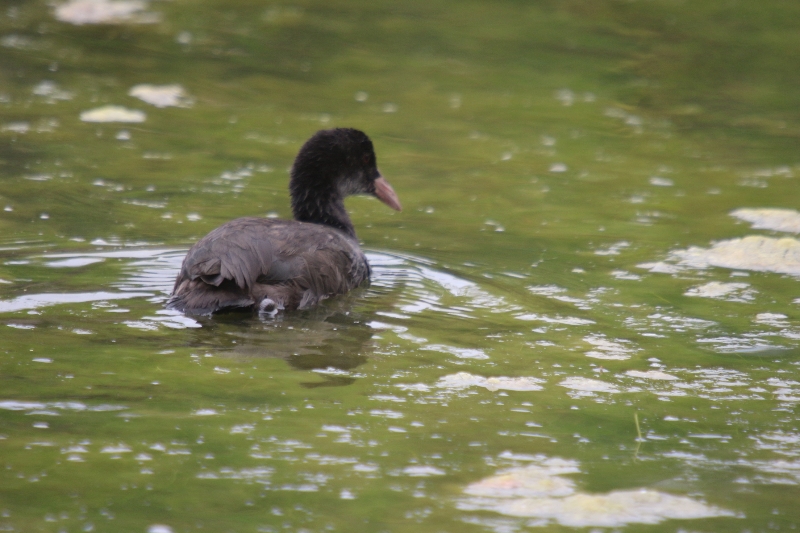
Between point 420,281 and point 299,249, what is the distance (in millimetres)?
898

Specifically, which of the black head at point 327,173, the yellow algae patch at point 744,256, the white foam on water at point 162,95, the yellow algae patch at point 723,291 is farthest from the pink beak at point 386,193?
the white foam on water at point 162,95

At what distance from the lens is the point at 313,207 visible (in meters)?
8.30

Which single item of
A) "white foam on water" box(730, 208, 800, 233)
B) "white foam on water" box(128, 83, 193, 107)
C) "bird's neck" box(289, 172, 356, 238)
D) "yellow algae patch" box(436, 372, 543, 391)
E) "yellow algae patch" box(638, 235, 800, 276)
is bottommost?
"yellow algae patch" box(436, 372, 543, 391)

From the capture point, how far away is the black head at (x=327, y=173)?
826 cm

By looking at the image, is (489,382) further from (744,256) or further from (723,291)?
(744,256)

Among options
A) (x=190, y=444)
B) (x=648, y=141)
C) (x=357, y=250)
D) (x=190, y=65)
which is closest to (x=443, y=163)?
(x=648, y=141)

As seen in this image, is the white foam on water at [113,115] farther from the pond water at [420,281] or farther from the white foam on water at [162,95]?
the white foam on water at [162,95]

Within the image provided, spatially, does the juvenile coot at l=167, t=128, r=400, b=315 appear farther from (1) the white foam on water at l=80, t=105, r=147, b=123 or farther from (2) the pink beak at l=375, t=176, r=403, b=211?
(1) the white foam on water at l=80, t=105, r=147, b=123

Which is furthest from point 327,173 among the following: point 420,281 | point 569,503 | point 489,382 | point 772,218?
point 569,503

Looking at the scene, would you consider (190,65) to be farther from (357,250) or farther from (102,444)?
(102,444)

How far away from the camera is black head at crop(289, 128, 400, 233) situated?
8.26 m

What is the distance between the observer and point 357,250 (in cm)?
775

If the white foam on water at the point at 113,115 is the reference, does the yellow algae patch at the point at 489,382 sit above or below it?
below

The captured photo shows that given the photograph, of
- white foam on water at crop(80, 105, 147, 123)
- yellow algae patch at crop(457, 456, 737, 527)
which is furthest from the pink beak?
yellow algae patch at crop(457, 456, 737, 527)
